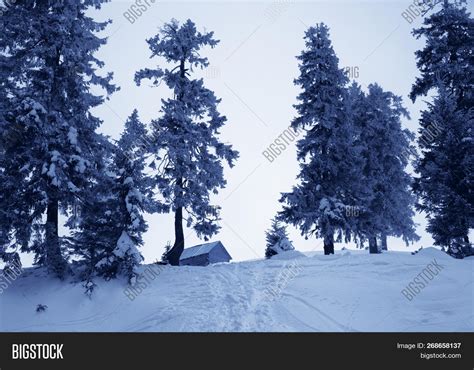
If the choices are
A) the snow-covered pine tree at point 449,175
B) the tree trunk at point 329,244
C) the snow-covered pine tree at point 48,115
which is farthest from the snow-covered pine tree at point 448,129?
the snow-covered pine tree at point 48,115

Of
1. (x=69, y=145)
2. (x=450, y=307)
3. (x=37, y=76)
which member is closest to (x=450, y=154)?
(x=450, y=307)

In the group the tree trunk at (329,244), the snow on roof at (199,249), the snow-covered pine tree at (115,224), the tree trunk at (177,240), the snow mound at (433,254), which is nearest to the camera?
the snow-covered pine tree at (115,224)

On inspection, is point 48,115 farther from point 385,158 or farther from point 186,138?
point 385,158

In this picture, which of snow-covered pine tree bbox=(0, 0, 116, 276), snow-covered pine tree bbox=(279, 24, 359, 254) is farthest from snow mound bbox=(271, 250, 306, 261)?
snow-covered pine tree bbox=(0, 0, 116, 276)

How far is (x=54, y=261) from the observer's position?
12.8 meters

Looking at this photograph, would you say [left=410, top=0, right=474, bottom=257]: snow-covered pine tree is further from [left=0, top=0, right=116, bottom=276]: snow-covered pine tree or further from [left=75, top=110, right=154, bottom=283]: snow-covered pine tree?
[left=0, top=0, right=116, bottom=276]: snow-covered pine tree

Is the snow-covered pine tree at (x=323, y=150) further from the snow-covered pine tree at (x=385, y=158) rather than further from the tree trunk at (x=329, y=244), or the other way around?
the snow-covered pine tree at (x=385, y=158)

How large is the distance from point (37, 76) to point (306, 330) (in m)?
14.4

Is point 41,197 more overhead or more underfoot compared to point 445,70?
more underfoot

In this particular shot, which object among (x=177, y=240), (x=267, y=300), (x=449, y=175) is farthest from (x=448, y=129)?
(x=177, y=240)

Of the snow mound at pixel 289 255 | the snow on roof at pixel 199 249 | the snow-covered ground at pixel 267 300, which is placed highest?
the snow on roof at pixel 199 249

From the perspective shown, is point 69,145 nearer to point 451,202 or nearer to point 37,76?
point 37,76

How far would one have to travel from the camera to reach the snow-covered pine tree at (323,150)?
18953 mm

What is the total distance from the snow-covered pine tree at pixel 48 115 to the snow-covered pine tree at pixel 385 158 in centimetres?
1718
